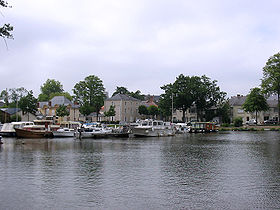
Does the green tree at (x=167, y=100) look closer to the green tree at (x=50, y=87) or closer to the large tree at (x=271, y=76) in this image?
the large tree at (x=271, y=76)

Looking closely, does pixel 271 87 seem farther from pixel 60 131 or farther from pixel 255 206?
pixel 255 206

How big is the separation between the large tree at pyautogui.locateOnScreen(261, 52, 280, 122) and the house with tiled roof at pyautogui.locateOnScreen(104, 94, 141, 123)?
44730mm

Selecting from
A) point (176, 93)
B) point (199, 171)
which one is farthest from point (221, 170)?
point (176, 93)

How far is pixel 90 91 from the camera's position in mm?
103188

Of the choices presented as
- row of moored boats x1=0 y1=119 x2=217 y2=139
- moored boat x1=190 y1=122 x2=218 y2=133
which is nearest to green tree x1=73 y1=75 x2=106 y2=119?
moored boat x1=190 y1=122 x2=218 y2=133

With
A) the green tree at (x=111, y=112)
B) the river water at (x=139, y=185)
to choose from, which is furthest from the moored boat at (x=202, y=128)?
the river water at (x=139, y=185)

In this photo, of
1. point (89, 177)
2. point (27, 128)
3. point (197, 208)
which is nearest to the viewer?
point (197, 208)

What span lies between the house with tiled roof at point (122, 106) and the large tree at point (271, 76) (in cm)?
4473

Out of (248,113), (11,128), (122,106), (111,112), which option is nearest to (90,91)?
(111,112)

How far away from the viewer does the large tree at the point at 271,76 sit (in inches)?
3482

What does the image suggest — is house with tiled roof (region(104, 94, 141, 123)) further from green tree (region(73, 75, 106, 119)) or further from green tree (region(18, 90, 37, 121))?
green tree (region(18, 90, 37, 121))

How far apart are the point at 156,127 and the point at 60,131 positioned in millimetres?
17013

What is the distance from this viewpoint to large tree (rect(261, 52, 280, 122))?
88.4 m

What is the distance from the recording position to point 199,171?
70.0ft
